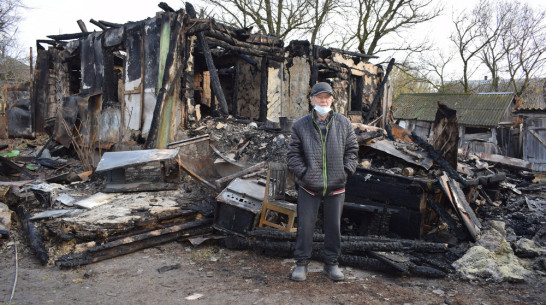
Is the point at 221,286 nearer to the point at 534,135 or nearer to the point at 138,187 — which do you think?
the point at 138,187

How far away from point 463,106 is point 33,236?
21.4 metres

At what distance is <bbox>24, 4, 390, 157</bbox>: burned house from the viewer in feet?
27.3

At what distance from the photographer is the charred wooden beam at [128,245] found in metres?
3.99

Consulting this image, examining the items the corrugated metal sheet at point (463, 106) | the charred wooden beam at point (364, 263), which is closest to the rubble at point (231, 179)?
the charred wooden beam at point (364, 263)

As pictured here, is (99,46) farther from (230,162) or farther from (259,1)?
(259,1)

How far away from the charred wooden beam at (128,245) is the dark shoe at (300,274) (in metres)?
1.99

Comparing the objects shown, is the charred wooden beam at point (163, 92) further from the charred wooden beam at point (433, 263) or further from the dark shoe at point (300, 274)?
the charred wooden beam at point (433, 263)

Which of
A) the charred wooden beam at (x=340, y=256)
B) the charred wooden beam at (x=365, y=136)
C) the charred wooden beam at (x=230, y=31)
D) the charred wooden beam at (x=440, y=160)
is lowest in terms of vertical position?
the charred wooden beam at (x=340, y=256)

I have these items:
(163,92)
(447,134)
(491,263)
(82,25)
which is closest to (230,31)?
(163,92)

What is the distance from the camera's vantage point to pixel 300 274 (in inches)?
140

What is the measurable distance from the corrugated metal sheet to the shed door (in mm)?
1442

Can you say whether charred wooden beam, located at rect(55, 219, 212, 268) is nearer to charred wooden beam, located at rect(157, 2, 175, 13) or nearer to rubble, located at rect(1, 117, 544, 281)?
rubble, located at rect(1, 117, 544, 281)

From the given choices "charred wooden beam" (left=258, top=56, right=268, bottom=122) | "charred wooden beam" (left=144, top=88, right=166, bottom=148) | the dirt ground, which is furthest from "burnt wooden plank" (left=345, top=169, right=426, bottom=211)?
"charred wooden beam" (left=258, top=56, right=268, bottom=122)

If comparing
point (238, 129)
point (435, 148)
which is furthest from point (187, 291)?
point (238, 129)
